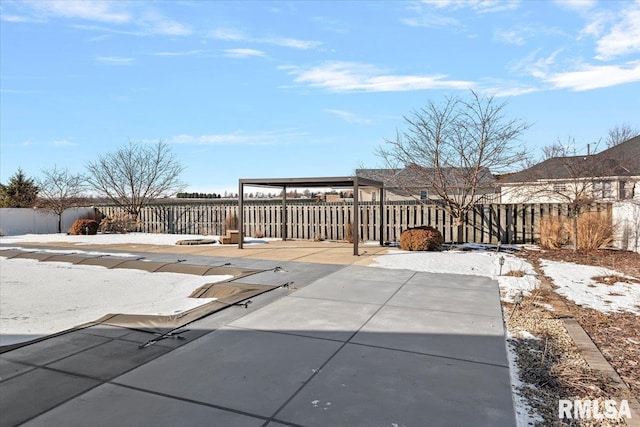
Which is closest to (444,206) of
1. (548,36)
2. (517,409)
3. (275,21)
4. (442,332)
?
(548,36)

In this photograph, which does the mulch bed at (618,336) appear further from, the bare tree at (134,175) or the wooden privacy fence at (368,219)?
→ the bare tree at (134,175)

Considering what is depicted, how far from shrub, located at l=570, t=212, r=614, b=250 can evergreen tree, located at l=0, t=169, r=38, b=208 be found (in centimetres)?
2921

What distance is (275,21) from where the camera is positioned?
9.66m

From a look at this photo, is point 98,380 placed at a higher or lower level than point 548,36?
lower

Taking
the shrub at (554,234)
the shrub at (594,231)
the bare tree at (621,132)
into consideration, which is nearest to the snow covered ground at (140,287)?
the shrub at (554,234)

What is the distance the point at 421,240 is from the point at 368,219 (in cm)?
440

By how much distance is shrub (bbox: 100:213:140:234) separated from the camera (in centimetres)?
2095

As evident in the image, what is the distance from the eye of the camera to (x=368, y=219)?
52.7 feet

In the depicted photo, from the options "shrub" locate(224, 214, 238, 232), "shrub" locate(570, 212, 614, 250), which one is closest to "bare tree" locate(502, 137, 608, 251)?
"shrub" locate(570, 212, 614, 250)

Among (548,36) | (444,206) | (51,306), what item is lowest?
(51,306)

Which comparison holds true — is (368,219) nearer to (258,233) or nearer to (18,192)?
(258,233)

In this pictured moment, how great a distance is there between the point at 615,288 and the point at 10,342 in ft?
30.4

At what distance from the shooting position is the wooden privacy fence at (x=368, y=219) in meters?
13.7

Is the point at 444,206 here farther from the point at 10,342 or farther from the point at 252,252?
the point at 10,342
